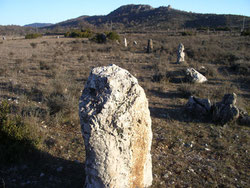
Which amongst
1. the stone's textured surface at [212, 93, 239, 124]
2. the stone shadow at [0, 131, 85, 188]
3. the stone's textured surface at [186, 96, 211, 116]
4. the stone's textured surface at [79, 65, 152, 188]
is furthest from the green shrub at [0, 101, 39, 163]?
the stone's textured surface at [212, 93, 239, 124]

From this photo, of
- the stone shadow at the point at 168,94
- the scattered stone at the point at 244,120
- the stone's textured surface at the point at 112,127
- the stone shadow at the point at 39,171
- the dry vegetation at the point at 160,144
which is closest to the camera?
the stone's textured surface at the point at 112,127

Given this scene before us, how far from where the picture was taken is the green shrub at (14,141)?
3.20 meters

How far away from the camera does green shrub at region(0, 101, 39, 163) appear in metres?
3.20

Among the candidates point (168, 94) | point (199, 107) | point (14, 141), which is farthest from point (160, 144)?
point (168, 94)

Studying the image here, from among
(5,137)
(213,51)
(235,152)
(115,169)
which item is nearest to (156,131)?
(235,152)

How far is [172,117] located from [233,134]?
1.50m

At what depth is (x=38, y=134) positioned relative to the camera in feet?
12.5

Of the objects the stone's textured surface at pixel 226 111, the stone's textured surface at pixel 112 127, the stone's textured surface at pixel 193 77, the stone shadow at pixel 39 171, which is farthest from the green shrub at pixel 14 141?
the stone's textured surface at pixel 193 77

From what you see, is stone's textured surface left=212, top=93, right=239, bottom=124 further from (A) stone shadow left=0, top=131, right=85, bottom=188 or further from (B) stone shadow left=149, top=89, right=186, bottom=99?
(A) stone shadow left=0, top=131, right=85, bottom=188

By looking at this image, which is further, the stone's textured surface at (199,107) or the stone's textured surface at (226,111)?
the stone's textured surface at (199,107)

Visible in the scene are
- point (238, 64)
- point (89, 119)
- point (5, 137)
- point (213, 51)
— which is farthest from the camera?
point (213, 51)

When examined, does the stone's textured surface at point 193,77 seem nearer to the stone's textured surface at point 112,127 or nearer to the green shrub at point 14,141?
the stone's textured surface at point 112,127

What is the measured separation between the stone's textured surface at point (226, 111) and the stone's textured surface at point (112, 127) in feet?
11.1

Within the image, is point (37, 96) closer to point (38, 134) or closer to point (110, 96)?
point (38, 134)
